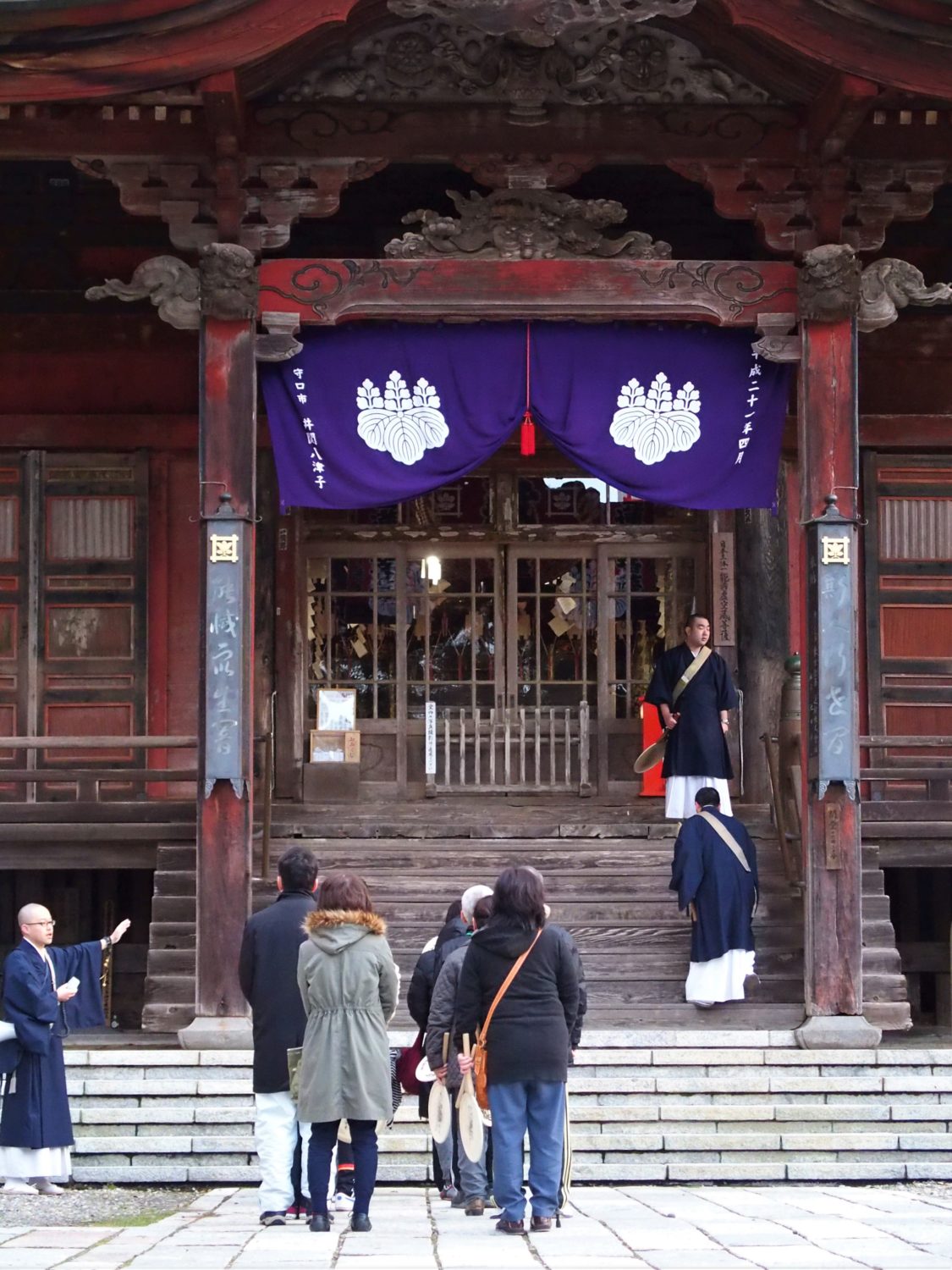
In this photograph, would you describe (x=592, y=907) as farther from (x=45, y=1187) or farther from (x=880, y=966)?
(x=45, y=1187)

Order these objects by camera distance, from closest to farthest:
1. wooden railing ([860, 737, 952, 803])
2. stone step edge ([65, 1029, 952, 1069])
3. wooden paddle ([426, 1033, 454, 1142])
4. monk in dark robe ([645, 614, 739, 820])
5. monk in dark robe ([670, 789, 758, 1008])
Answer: wooden paddle ([426, 1033, 454, 1142]) < stone step edge ([65, 1029, 952, 1069]) < monk in dark robe ([670, 789, 758, 1008]) < wooden railing ([860, 737, 952, 803]) < monk in dark robe ([645, 614, 739, 820])

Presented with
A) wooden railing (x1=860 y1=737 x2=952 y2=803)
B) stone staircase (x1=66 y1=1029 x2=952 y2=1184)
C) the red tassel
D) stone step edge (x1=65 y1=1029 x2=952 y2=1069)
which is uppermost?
the red tassel

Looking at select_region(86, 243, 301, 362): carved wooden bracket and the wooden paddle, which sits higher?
select_region(86, 243, 301, 362): carved wooden bracket

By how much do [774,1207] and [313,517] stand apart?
8.08 meters

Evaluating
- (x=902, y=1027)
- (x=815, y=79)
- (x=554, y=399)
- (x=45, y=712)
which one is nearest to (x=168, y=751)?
(x=45, y=712)

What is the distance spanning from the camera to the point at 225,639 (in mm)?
11688

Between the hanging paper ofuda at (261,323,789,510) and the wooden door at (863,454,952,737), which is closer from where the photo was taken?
the hanging paper ofuda at (261,323,789,510)

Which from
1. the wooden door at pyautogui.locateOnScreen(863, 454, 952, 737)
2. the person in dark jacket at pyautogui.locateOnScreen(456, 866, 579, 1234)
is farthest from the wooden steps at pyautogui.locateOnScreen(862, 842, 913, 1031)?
the person in dark jacket at pyautogui.locateOnScreen(456, 866, 579, 1234)

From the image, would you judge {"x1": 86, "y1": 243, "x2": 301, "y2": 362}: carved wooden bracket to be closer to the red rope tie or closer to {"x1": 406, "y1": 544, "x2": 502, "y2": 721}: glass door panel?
the red rope tie

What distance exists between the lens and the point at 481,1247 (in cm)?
762

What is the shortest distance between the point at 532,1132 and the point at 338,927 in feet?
3.92

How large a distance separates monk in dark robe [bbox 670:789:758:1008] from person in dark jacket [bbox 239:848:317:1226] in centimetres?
374

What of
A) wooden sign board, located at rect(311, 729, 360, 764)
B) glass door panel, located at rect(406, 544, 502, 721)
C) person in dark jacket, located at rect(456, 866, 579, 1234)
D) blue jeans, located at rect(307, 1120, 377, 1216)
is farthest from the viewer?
glass door panel, located at rect(406, 544, 502, 721)

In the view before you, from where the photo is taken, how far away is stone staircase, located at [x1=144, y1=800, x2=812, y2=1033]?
12.1 meters
